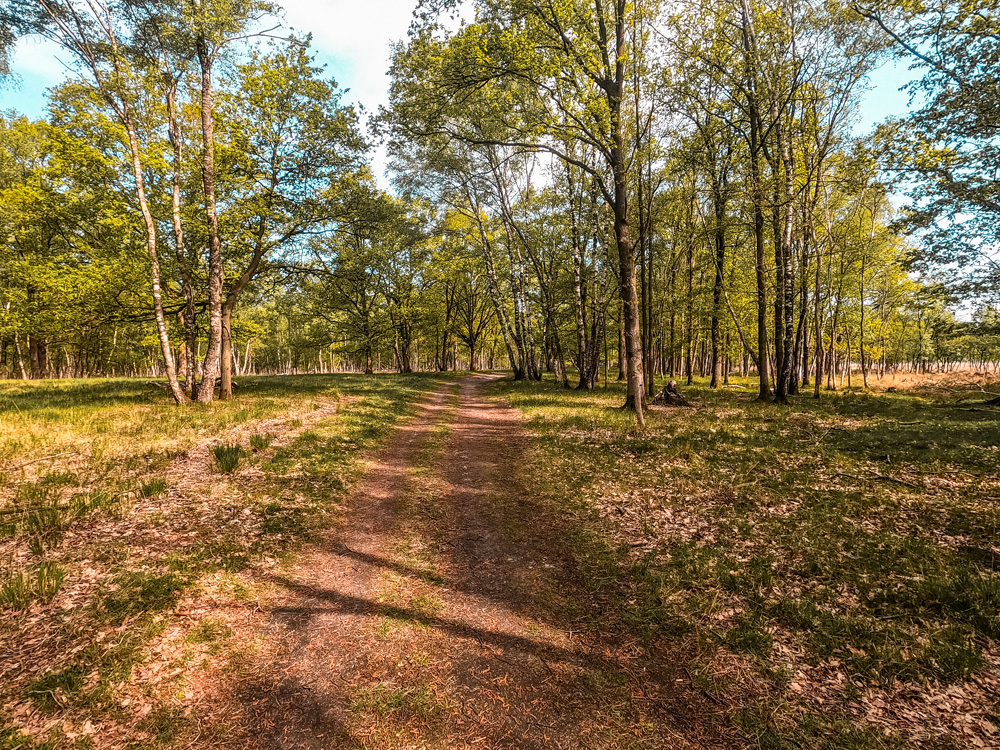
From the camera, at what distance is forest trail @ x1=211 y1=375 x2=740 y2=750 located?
3.22 m

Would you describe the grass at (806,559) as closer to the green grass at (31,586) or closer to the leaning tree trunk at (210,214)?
the green grass at (31,586)

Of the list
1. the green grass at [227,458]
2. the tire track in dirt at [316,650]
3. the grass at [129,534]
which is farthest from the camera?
the green grass at [227,458]

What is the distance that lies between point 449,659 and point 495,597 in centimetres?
112

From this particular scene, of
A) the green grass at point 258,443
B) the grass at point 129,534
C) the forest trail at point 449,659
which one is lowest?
the forest trail at point 449,659

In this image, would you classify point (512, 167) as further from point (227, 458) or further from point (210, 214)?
point (227, 458)

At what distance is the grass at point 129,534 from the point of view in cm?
330

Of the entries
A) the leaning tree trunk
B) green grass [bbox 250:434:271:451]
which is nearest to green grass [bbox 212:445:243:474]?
green grass [bbox 250:434:271:451]

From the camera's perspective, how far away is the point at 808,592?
188 inches

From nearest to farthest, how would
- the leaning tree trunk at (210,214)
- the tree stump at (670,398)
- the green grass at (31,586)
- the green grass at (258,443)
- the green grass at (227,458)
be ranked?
the green grass at (31,586) → the green grass at (227,458) → the green grass at (258,443) → the leaning tree trunk at (210,214) → the tree stump at (670,398)

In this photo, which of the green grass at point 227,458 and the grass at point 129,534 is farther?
the green grass at point 227,458

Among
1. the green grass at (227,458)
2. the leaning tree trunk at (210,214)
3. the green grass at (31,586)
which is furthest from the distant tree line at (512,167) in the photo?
the green grass at (31,586)

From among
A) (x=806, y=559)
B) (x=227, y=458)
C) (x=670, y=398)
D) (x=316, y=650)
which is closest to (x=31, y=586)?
(x=316, y=650)

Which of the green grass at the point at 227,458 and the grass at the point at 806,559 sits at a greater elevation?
the green grass at the point at 227,458

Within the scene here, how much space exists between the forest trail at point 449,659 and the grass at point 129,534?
0.51m
